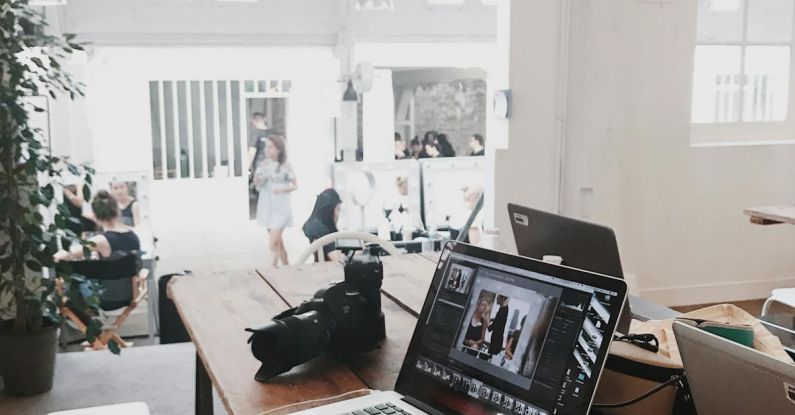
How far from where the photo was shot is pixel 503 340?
133cm

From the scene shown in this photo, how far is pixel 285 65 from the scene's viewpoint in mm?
8031

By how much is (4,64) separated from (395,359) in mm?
2711

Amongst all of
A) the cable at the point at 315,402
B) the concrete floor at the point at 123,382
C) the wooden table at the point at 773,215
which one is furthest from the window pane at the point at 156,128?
the cable at the point at 315,402

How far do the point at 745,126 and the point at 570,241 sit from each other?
14.5ft

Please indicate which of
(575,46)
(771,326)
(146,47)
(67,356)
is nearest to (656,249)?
(575,46)

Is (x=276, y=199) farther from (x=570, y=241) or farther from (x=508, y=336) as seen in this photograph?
(x=508, y=336)

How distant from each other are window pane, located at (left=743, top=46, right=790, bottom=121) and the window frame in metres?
0.03

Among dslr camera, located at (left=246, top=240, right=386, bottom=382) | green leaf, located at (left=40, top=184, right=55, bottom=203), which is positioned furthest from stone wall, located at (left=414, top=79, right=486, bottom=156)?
dslr camera, located at (left=246, top=240, right=386, bottom=382)

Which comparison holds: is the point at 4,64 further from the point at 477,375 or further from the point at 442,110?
the point at 442,110

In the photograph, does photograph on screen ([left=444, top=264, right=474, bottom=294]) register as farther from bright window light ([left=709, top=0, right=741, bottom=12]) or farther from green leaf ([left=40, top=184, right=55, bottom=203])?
bright window light ([left=709, top=0, right=741, bottom=12])

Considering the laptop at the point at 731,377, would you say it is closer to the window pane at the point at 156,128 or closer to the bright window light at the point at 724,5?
the bright window light at the point at 724,5

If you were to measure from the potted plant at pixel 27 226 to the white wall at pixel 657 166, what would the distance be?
261cm

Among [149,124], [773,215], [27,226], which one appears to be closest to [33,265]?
[27,226]

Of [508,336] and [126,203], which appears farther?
[126,203]
